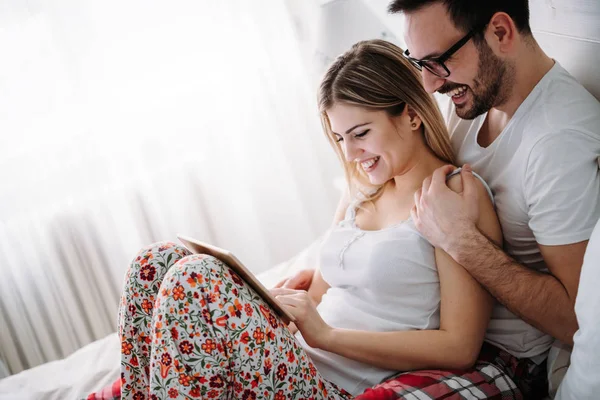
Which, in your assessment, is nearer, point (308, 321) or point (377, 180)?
point (308, 321)

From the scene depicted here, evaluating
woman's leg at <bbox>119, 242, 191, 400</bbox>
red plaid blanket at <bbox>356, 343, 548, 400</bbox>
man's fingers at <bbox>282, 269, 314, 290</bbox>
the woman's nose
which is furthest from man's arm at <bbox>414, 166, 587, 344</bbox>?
woman's leg at <bbox>119, 242, 191, 400</bbox>

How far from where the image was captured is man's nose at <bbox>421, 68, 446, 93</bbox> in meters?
1.37

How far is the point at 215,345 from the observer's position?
1.13m

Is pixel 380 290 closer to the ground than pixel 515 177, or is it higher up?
closer to the ground

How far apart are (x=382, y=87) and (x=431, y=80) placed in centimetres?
12

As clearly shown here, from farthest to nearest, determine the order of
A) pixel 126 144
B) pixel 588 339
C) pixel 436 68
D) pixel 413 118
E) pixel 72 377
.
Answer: pixel 126 144, pixel 72 377, pixel 413 118, pixel 436 68, pixel 588 339

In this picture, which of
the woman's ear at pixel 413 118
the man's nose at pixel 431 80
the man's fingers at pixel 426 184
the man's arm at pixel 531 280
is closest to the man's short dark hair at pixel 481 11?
the man's nose at pixel 431 80

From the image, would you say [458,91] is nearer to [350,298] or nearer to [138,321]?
[350,298]

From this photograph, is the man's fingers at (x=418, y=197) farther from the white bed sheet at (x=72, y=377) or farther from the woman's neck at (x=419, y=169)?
Result: the white bed sheet at (x=72, y=377)

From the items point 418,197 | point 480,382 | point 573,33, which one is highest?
point 573,33

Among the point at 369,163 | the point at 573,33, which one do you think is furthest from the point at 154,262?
the point at 573,33

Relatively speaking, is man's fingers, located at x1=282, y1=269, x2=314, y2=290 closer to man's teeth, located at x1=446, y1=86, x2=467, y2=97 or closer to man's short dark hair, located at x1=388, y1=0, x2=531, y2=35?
man's teeth, located at x1=446, y1=86, x2=467, y2=97

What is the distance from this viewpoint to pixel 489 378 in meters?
1.27

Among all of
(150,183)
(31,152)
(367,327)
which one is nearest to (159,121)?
(150,183)
